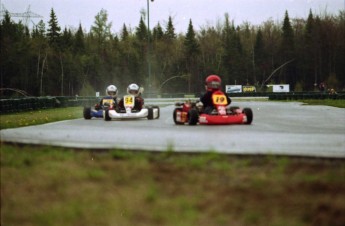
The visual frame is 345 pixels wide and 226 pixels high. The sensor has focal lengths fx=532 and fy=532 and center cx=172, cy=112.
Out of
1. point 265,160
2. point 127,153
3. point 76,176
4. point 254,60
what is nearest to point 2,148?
point 127,153

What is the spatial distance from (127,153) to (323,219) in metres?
2.91

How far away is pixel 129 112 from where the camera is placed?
16.8 metres

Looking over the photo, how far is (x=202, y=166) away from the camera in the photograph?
18.0ft

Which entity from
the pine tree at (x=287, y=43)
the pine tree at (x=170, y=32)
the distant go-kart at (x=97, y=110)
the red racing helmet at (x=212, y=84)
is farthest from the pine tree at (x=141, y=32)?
the red racing helmet at (x=212, y=84)

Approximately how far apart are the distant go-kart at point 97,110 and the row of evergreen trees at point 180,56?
5797cm

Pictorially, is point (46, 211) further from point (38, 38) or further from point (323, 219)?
point (38, 38)

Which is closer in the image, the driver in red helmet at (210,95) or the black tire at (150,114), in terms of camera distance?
the driver in red helmet at (210,95)

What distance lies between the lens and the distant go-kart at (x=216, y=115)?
13.6m

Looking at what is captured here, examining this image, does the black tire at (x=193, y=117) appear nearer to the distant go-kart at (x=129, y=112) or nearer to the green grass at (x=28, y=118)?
the distant go-kart at (x=129, y=112)

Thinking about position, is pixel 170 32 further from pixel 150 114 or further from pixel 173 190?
pixel 173 190

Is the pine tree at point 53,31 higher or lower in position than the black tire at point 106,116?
higher

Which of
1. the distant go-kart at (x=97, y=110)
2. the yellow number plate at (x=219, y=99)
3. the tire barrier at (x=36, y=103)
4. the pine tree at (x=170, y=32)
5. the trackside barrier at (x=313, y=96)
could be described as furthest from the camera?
the pine tree at (x=170, y=32)

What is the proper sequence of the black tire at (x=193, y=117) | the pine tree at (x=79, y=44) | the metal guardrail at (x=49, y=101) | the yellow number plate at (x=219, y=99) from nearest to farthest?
the black tire at (x=193, y=117) < the yellow number plate at (x=219, y=99) < the metal guardrail at (x=49, y=101) < the pine tree at (x=79, y=44)

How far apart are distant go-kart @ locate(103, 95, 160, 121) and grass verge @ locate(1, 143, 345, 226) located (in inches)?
413
